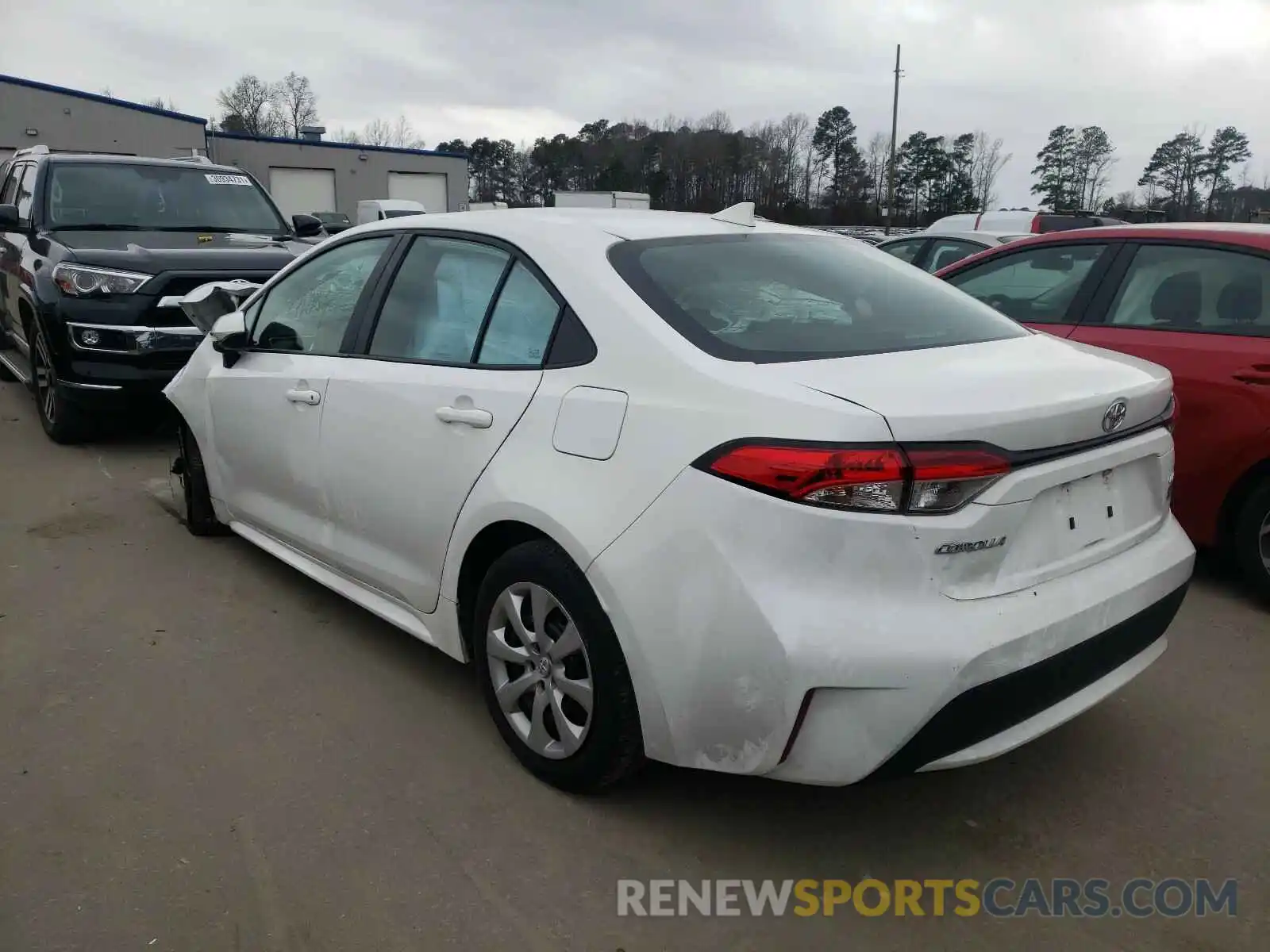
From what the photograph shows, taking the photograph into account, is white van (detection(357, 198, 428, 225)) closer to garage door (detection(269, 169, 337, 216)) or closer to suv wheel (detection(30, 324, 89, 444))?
garage door (detection(269, 169, 337, 216))

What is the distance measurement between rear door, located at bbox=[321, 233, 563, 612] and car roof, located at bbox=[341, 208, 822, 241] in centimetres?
7

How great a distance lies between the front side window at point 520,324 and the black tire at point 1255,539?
10.3 feet

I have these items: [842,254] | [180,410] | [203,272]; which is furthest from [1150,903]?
[203,272]

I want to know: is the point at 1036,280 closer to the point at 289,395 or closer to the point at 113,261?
the point at 289,395

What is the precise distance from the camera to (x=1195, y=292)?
4.41 metres

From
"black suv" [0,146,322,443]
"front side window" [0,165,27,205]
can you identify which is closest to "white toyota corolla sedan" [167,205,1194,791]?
"black suv" [0,146,322,443]

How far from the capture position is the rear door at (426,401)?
2.88m

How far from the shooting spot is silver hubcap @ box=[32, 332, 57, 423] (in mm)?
6703

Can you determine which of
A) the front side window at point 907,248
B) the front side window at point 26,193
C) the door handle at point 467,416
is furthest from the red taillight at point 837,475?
the front side window at point 907,248

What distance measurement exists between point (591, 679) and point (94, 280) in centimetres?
544

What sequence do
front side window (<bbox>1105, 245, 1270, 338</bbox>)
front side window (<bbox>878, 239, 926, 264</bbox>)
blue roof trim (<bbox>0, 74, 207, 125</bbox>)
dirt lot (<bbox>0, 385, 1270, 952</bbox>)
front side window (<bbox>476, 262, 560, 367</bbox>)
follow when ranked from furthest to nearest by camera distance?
1. blue roof trim (<bbox>0, 74, 207, 125</bbox>)
2. front side window (<bbox>878, 239, 926, 264</bbox>)
3. front side window (<bbox>1105, 245, 1270, 338</bbox>)
4. front side window (<bbox>476, 262, 560, 367</bbox>)
5. dirt lot (<bbox>0, 385, 1270, 952</bbox>)

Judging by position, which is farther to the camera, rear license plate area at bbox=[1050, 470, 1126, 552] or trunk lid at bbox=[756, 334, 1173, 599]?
rear license plate area at bbox=[1050, 470, 1126, 552]

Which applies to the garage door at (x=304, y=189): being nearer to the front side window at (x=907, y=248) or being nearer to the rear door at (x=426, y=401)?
the front side window at (x=907, y=248)

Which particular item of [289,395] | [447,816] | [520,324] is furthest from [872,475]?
[289,395]
